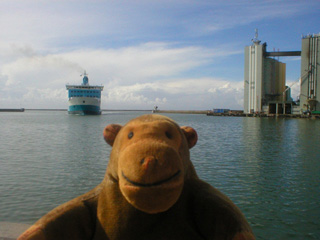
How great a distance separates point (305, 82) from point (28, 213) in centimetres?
5434

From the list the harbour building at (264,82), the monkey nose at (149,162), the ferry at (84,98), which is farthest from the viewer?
the ferry at (84,98)

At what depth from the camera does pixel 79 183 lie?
8828 millimetres

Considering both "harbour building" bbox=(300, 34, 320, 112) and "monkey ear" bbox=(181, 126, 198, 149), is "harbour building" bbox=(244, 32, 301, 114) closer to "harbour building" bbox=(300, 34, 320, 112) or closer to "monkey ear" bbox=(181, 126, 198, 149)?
"harbour building" bbox=(300, 34, 320, 112)

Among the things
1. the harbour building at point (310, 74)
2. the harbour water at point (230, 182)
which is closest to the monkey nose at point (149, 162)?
the harbour water at point (230, 182)

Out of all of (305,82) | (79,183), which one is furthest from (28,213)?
(305,82)

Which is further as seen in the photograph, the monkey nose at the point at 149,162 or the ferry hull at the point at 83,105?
the ferry hull at the point at 83,105

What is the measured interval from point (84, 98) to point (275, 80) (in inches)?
1463

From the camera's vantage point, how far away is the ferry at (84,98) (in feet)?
214

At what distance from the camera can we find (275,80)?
60375mm

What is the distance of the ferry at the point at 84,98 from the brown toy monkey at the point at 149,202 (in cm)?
6416

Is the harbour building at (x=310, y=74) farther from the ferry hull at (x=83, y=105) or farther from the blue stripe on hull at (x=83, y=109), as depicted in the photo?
the blue stripe on hull at (x=83, y=109)

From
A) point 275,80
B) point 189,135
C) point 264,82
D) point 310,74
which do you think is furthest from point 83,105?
point 189,135

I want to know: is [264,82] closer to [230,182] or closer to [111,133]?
[230,182]

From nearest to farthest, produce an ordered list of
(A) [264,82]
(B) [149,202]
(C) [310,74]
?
(B) [149,202]
(C) [310,74]
(A) [264,82]
